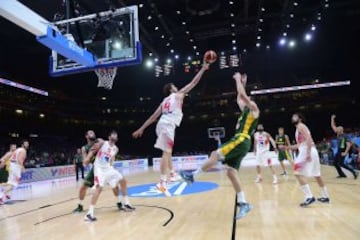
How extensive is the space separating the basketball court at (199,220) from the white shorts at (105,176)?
26.2 inches

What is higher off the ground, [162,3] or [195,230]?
[162,3]

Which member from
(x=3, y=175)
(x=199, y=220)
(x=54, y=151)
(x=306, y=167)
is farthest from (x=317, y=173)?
(x=54, y=151)

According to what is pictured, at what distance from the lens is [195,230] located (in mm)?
A: 4461

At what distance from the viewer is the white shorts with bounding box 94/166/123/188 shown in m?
5.80

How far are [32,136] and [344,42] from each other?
26.2 metres

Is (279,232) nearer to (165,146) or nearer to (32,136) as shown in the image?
(165,146)

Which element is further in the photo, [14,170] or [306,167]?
[14,170]

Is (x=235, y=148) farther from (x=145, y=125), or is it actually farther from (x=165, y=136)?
(x=145, y=125)

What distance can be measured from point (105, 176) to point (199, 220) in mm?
2097

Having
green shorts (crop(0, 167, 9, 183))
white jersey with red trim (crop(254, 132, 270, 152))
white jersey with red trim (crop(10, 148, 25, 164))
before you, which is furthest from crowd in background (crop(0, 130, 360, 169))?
white jersey with red trim (crop(10, 148, 25, 164))

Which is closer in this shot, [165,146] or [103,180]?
[165,146]

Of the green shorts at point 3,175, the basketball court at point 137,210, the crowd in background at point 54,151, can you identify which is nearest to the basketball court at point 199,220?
the basketball court at point 137,210

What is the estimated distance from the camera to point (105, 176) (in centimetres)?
593

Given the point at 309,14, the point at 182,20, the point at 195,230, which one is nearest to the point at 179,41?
the point at 182,20
